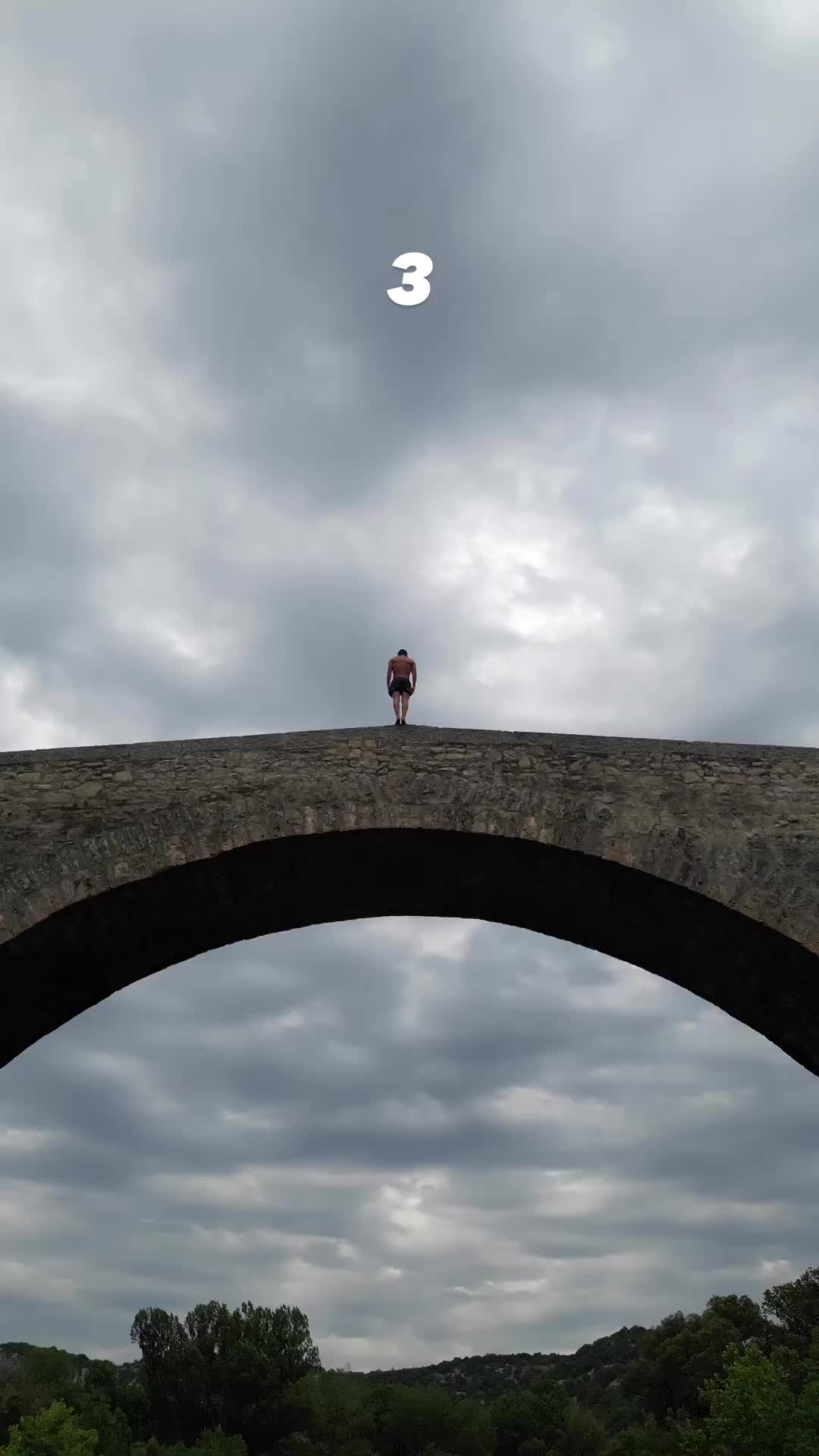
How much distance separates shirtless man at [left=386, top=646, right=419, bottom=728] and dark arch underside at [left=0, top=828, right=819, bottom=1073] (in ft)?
5.10

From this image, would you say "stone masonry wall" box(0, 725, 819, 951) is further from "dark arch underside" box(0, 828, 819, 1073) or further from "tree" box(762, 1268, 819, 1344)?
"tree" box(762, 1268, 819, 1344)

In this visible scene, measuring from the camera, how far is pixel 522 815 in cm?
880

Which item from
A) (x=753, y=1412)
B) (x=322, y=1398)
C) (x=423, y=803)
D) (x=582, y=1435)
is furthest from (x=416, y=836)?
(x=582, y=1435)

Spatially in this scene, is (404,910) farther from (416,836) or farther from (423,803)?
(423,803)

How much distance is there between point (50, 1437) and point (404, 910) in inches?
1022

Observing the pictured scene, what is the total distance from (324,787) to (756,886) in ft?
10.3

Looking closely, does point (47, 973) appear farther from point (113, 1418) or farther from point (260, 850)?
point (113, 1418)

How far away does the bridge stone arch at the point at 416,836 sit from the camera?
8.63 metres

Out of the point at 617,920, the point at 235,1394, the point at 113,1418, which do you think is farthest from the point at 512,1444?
the point at 617,920

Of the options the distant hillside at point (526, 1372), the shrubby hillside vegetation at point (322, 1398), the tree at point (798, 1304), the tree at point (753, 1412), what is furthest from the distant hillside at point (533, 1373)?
the tree at point (753, 1412)

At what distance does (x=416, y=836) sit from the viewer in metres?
8.95

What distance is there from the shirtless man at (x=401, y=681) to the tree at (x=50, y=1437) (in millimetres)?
25972

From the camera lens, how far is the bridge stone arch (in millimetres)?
8633

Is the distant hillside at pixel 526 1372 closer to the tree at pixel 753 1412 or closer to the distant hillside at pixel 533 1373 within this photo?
the distant hillside at pixel 533 1373
